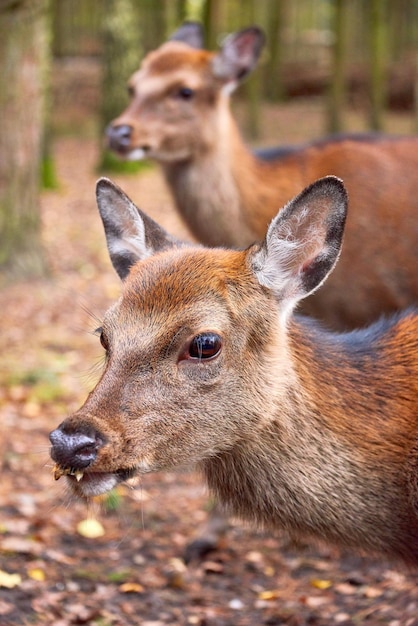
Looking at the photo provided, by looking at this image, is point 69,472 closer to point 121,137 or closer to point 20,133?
point 121,137

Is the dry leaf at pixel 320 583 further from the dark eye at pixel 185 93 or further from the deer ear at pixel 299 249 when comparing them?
the dark eye at pixel 185 93

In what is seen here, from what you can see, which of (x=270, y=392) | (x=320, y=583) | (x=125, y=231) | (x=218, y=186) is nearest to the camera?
(x=270, y=392)

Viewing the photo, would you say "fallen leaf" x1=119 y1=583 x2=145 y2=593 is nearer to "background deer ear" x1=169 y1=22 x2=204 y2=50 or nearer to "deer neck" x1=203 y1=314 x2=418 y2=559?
"deer neck" x1=203 y1=314 x2=418 y2=559

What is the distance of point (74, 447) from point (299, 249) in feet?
4.71

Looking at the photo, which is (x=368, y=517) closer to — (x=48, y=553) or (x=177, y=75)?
(x=48, y=553)

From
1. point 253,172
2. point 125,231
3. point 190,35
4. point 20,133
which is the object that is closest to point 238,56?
point 190,35

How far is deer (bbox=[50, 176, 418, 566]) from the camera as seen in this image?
13.4 feet

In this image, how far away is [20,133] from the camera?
36.6 feet

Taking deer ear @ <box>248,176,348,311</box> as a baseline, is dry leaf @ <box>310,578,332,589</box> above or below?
below

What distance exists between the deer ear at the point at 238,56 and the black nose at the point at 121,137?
112cm

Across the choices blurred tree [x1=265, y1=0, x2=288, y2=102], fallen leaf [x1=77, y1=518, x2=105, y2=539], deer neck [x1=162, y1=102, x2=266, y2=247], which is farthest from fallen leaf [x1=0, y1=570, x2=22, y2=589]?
blurred tree [x1=265, y1=0, x2=288, y2=102]

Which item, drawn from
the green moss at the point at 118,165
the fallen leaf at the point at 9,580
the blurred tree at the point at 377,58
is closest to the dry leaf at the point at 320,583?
the fallen leaf at the point at 9,580

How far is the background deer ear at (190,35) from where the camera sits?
33.6 ft

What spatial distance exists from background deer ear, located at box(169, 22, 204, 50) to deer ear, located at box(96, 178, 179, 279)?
5.70 metres
